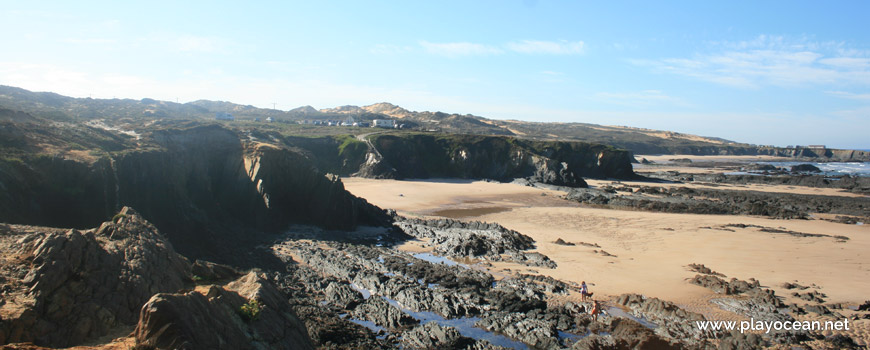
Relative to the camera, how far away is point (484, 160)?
219 ft

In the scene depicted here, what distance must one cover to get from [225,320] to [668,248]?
1027 inches

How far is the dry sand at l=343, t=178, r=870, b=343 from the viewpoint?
784 inches

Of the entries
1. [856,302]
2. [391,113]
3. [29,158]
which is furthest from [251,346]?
[391,113]

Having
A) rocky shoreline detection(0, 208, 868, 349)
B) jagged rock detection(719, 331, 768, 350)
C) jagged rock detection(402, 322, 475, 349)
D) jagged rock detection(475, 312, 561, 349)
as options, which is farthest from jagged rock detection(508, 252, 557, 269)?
jagged rock detection(402, 322, 475, 349)

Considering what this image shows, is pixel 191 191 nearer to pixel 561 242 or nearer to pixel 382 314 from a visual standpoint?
pixel 382 314

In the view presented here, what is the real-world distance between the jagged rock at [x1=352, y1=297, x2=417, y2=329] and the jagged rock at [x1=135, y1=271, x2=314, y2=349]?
6.05m

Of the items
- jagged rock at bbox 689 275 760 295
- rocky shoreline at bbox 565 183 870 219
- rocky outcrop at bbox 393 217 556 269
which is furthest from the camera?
rocky shoreline at bbox 565 183 870 219

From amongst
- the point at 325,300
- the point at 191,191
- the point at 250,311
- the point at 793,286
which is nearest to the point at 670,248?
the point at 793,286

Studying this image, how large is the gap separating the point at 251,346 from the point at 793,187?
242 ft

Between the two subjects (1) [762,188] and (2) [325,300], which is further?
(1) [762,188]

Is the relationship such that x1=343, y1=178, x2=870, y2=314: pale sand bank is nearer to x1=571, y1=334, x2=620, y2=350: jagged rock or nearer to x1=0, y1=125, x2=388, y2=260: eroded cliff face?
x1=571, y1=334, x2=620, y2=350: jagged rock

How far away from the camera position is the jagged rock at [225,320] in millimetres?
6332

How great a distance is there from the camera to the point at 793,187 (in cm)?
6116

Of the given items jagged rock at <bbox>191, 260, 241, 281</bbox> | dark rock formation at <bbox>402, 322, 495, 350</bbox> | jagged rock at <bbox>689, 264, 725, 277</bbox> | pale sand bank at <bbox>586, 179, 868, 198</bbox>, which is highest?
jagged rock at <bbox>191, 260, 241, 281</bbox>
